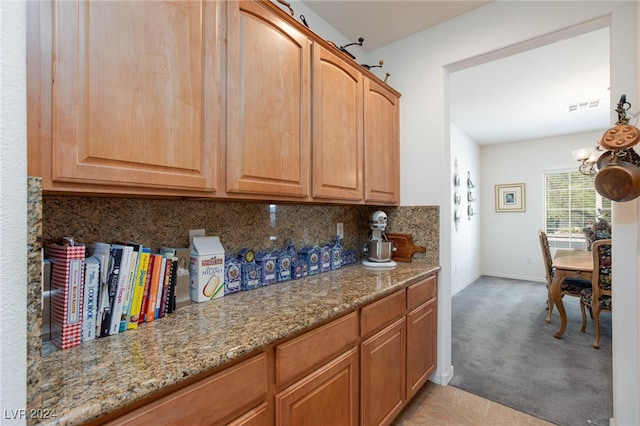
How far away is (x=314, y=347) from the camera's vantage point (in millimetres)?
1156

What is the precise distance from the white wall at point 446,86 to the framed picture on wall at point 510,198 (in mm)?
4408

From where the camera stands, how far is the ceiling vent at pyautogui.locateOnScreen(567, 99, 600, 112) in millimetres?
3711

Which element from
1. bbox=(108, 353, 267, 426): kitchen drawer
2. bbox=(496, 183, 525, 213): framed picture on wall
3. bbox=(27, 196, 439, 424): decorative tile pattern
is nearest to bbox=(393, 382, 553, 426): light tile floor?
bbox=(27, 196, 439, 424): decorative tile pattern

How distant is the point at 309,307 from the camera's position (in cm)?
124

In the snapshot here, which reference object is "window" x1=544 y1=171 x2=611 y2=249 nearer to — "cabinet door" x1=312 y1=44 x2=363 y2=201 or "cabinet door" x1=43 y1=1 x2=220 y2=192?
"cabinet door" x1=312 y1=44 x2=363 y2=201

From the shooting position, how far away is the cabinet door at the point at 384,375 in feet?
4.76

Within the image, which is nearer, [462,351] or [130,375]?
[130,375]

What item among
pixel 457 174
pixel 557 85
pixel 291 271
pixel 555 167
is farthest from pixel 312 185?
pixel 555 167

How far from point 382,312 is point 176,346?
3.45ft

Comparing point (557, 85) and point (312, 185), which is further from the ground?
point (557, 85)

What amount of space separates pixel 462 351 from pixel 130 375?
9.41 ft

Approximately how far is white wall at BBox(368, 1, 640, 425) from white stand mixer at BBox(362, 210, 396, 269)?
0.35 m

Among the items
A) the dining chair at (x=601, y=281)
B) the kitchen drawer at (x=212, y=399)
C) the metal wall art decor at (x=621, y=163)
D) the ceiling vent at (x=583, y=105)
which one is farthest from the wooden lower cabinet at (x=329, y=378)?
the ceiling vent at (x=583, y=105)

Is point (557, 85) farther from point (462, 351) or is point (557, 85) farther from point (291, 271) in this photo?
point (291, 271)
